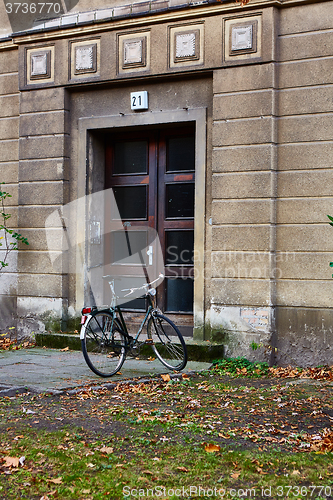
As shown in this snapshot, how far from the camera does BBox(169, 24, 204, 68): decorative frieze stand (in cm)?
748

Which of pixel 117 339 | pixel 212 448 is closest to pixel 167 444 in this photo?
pixel 212 448

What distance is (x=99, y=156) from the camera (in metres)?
8.52

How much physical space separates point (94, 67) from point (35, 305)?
3539 mm

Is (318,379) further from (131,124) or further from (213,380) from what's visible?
(131,124)

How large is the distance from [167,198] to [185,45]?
2072 mm

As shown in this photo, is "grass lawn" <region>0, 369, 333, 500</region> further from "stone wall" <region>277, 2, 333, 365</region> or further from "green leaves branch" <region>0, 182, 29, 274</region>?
"green leaves branch" <region>0, 182, 29, 274</region>

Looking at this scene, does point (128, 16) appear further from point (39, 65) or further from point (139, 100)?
point (39, 65)

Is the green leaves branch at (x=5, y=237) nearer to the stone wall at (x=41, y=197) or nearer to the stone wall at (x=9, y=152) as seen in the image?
the stone wall at (x=9, y=152)

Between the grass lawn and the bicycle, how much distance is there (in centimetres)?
63

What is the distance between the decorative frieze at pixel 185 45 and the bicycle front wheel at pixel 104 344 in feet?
11.5

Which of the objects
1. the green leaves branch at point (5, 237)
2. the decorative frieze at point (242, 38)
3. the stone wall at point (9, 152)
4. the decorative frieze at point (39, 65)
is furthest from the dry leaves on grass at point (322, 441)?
the decorative frieze at point (39, 65)

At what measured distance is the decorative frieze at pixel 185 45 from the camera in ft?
24.6

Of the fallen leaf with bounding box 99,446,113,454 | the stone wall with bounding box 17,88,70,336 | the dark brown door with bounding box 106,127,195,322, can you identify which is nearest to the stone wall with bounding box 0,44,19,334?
the stone wall with bounding box 17,88,70,336

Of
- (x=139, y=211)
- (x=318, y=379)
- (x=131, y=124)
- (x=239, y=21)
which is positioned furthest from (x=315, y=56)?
(x=318, y=379)
